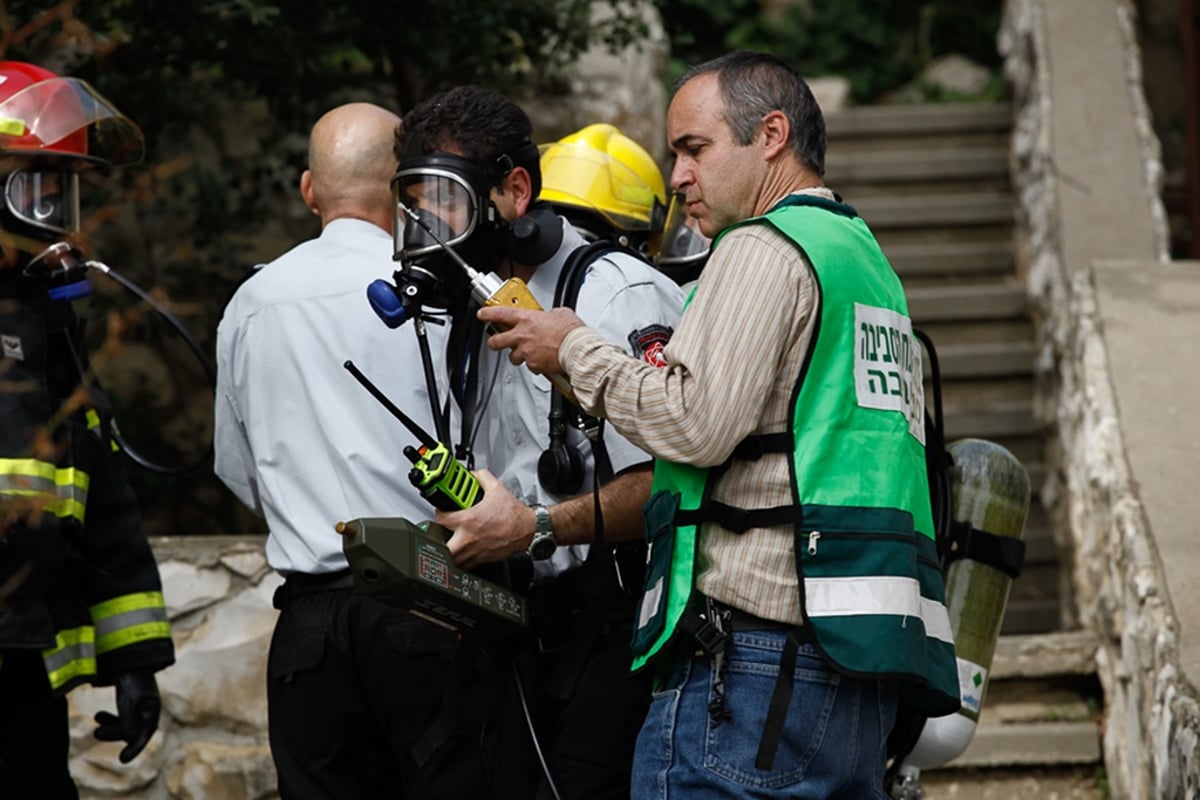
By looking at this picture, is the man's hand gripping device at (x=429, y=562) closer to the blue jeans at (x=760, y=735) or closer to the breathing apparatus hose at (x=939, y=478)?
the blue jeans at (x=760, y=735)

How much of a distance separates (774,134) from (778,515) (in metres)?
0.67

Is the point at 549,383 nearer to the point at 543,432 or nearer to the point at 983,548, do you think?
the point at 543,432

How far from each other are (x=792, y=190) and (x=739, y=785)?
3.30ft

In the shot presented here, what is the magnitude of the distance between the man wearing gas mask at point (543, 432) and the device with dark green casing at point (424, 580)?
2.2 inches

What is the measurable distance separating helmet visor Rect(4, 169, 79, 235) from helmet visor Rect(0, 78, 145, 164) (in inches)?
2.7

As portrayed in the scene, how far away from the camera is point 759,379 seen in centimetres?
260

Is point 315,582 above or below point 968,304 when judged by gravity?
above

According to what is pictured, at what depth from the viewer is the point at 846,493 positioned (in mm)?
2637

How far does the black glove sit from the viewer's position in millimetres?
3830

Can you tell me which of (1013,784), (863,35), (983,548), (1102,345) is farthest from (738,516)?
(863,35)

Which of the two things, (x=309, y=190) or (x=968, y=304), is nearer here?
(x=309, y=190)

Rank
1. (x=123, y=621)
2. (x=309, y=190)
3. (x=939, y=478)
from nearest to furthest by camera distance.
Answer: (x=939, y=478) → (x=309, y=190) → (x=123, y=621)

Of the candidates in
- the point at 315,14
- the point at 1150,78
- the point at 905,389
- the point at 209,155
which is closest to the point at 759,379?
the point at 905,389

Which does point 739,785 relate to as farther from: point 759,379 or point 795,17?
point 795,17
